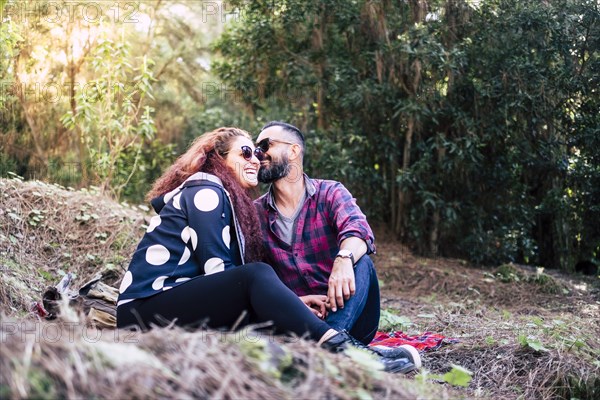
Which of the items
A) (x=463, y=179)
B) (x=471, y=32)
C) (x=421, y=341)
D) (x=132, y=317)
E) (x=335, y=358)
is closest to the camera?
(x=335, y=358)

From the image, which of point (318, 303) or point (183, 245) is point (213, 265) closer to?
point (183, 245)

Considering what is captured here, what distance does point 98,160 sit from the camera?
7426 millimetres

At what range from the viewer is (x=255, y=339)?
2.17 metres

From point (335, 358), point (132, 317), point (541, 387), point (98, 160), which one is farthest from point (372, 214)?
point (335, 358)

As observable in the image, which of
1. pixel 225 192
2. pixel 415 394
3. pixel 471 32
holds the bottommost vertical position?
pixel 415 394

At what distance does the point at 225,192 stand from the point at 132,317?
0.67m

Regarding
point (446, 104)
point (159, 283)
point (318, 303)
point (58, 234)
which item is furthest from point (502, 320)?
point (446, 104)

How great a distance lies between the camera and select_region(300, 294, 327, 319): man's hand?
330 cm

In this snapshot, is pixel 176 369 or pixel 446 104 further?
pixel 446 104

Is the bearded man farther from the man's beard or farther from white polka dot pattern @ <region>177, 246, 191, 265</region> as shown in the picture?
white polka dot pattern @ <region>177, 246, 191, 265</region>

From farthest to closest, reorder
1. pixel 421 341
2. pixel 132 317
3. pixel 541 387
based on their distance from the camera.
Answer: pixel 421 341
pixel 541 387
pixel 132 317

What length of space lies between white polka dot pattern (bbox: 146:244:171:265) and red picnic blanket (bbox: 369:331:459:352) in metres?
1.38

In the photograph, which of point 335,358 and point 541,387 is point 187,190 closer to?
point 335,358

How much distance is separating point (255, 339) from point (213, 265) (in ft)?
2.40
